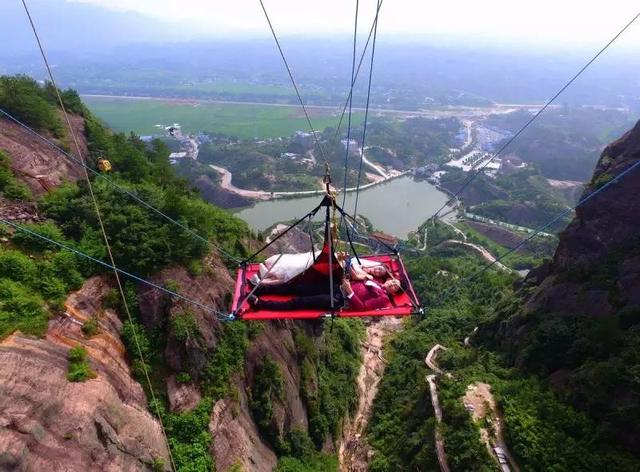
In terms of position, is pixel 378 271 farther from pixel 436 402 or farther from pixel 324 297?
pixel 436 402

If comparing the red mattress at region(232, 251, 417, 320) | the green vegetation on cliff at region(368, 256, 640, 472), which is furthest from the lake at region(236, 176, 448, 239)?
the red mattress at region(232, 251, 417, 320)

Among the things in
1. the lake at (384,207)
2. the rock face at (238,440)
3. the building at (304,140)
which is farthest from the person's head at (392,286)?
the building at (304,140)

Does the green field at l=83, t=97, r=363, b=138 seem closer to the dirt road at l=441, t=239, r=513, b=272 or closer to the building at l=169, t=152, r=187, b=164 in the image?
the building at l=169, t=152, r=187, b=164

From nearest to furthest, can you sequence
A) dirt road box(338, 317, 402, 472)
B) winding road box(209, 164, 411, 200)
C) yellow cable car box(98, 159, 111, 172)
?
yellow cable car box(98, 159, 111, 172) < dirt road box(338, 317, 402, 472) < winding road box(209, 164, 411, 200)

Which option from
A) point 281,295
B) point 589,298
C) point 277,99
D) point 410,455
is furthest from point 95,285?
point 277,99

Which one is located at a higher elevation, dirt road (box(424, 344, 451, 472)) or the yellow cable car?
the yellow cable car

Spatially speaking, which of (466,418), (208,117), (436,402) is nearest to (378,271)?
(466,418)
